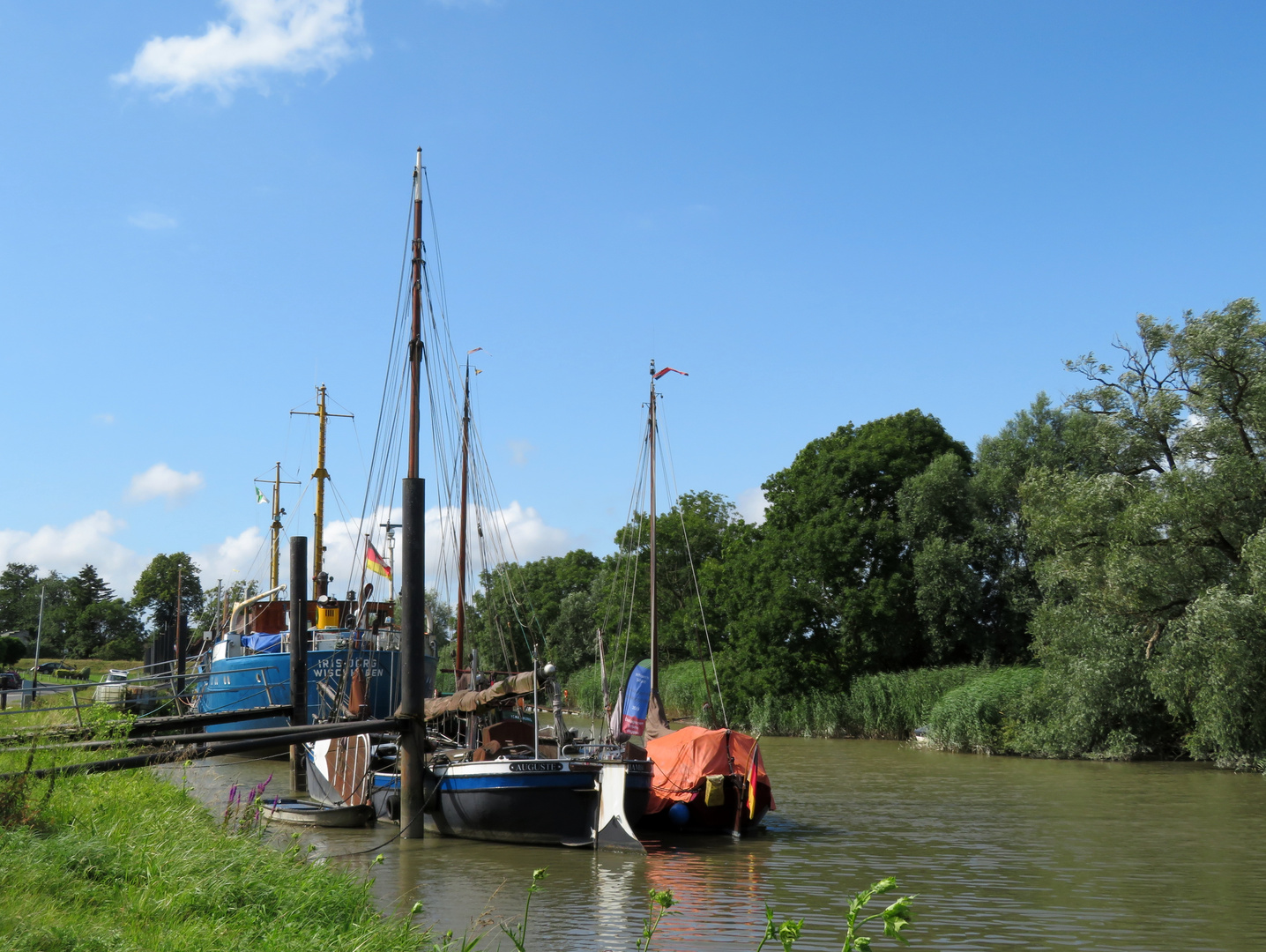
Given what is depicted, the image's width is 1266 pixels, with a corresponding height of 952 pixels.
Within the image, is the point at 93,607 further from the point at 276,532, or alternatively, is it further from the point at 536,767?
the point at 536,767

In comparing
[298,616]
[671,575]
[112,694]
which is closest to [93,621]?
[671,575]

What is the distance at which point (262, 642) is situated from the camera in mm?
38938

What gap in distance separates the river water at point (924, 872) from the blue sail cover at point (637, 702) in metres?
3.66

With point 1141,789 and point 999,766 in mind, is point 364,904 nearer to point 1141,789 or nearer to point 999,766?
point 1141,789

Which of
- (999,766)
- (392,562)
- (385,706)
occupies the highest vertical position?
(392,562)

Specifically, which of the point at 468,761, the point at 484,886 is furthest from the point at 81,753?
the point at 468,761

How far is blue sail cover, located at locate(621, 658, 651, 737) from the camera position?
23.4 metres

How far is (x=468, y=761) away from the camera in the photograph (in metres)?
20.1

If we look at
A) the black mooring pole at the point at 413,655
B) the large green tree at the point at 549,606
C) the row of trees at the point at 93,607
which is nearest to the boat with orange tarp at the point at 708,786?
the black mooring pole at the point at 413,655

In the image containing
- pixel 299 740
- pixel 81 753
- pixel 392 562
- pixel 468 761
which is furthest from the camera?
pixel 392 562

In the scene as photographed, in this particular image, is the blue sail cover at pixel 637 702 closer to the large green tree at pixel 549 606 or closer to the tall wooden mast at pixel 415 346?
the tall wooden mast at pixel 415 346

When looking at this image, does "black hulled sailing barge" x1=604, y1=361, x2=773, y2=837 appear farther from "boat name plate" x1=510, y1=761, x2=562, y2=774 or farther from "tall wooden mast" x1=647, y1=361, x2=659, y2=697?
"tall wooden mast" x1=647, y1=361, x2=659, y2=697

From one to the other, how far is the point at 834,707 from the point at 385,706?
19903 millimetres

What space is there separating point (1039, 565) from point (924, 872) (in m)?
21.3
